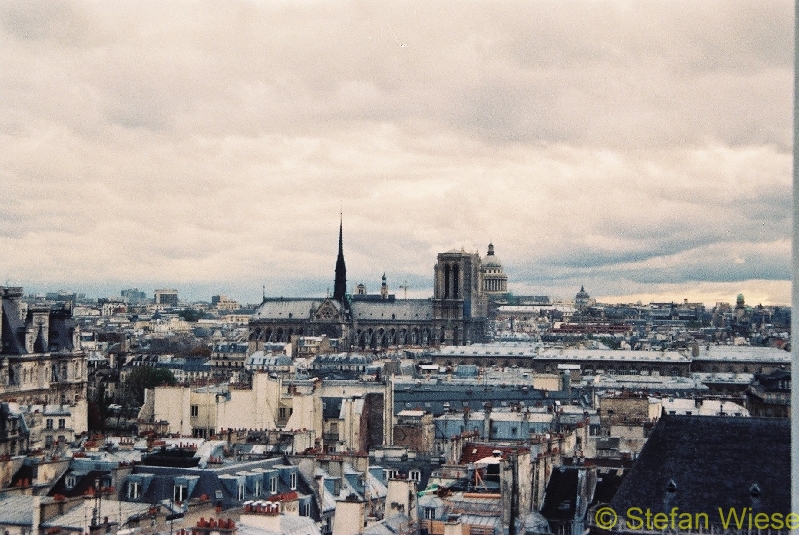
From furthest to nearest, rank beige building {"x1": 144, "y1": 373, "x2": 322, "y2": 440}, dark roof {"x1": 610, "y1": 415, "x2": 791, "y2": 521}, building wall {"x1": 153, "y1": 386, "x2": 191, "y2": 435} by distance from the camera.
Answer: building wall {"x1": 153, "y1": 386, "x2": 191, "y2": 435} < beige building {"x1": 144, "y1": 373, "x2": 322, "y2": 440} < dark roof {"x1": 610, "y1": 415, "x2": 791, "y2": 521}

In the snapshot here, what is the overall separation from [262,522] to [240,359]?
10563cm

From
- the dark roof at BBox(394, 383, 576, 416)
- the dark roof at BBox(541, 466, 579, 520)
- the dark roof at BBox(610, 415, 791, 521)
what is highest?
the dark roof at BBox(610, 415, 791, 521)

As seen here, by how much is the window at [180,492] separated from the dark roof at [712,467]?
35.4 feet

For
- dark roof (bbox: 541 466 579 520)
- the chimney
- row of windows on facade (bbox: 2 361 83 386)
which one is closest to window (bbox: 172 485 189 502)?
the chimney

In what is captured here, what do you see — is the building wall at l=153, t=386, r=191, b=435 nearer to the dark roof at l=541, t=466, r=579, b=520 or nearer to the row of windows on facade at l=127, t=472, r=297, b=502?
the row of windows on facade at l=127, t=472, r=297, b=502

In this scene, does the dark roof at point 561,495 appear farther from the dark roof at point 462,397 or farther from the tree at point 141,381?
the tree at point 141,381

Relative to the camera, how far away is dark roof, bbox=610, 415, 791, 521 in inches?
1062

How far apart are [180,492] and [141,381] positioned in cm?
7375

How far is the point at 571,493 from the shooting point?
35.0m

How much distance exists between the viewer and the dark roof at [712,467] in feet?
88.5

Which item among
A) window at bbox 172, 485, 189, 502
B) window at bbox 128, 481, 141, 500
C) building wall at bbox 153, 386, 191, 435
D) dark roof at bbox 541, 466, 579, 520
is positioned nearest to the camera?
window at bbox 172, 485, 189, 502

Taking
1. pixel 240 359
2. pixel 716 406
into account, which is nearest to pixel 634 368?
pixel 240 359

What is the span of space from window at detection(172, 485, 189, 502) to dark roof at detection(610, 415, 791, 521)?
35.4ft

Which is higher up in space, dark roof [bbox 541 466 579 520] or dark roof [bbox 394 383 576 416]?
dark roof [bbox 394 383 576 416]
